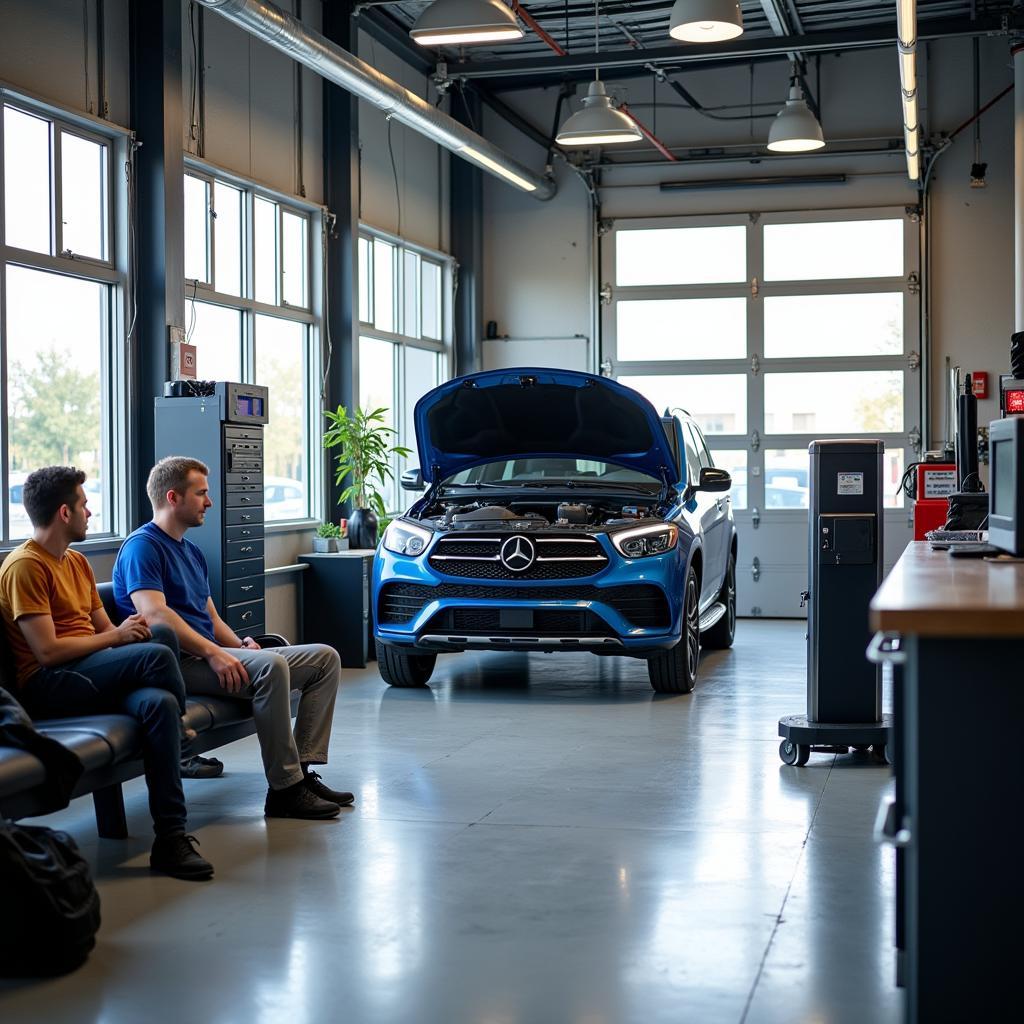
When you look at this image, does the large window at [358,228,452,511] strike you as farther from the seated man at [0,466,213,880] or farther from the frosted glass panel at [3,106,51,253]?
the seated man at [0,466,213,880]

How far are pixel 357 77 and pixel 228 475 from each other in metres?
3.26

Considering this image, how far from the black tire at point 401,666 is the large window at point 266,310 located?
2.05m

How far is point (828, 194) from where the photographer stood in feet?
42.8

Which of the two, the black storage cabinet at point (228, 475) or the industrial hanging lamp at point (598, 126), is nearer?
the black storage cabinet at point (228, 475)

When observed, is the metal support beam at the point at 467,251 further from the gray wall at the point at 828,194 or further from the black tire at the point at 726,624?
the black tire at the point at 726,624

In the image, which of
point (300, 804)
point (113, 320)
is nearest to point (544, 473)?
point (113, 320)

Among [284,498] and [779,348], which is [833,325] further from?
[284,498]

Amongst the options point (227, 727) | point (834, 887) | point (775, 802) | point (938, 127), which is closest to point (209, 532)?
point (227, 727)

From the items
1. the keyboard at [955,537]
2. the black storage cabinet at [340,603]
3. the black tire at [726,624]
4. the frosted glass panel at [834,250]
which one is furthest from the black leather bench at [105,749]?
the frosted glass panel at [834,250]

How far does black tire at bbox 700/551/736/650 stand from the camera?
1019cm

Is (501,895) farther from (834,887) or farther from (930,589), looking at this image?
(930,589)

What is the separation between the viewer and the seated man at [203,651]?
4.99 meters

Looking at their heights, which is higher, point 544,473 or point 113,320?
point 113,320

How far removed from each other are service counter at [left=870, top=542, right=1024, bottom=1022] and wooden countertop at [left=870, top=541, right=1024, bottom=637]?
17 mm
